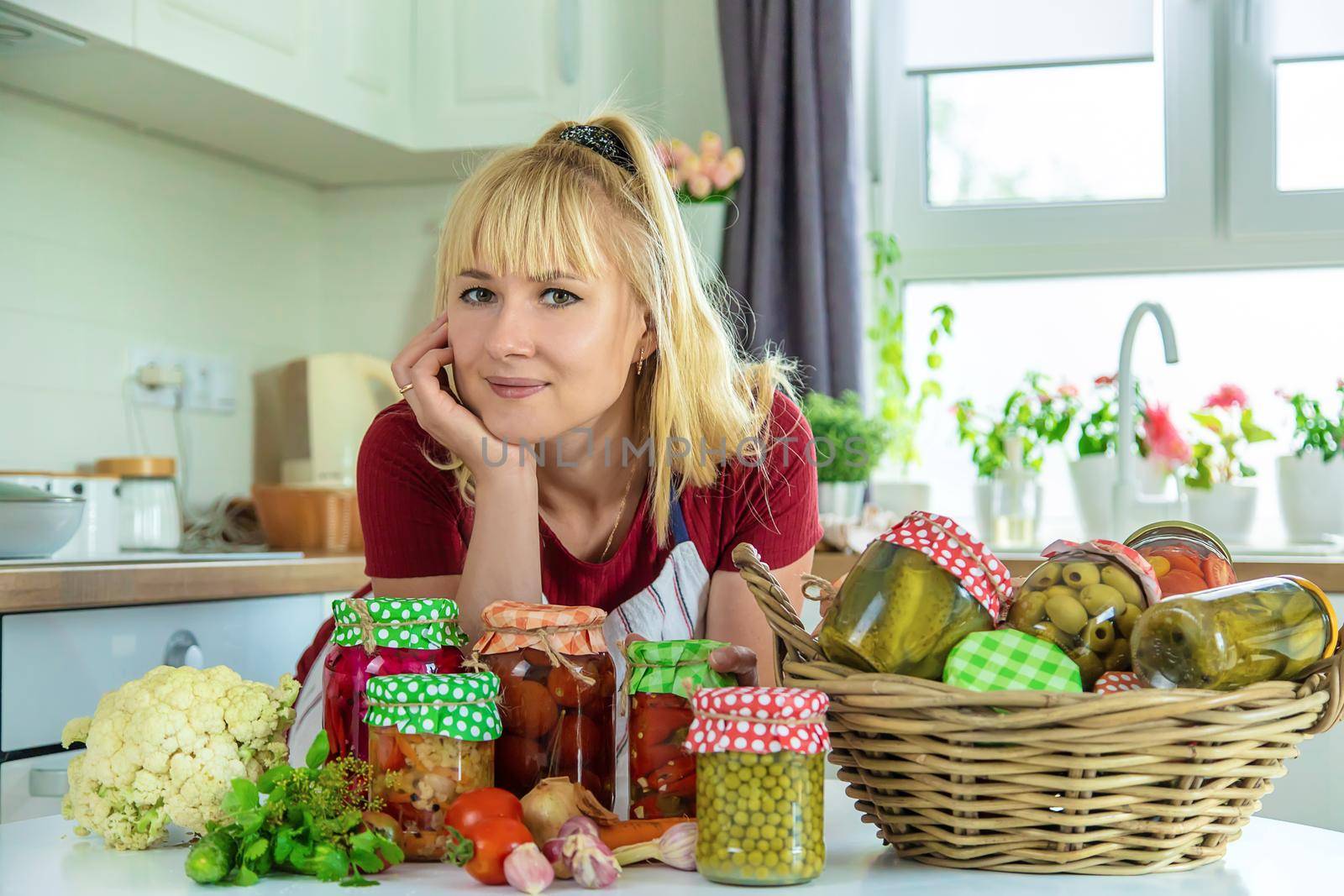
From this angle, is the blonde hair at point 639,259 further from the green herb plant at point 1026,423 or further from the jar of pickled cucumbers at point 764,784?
the green herb plant at point 1026,423

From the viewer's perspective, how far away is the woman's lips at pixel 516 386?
3.92 feet

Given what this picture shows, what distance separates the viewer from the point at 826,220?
8.45ft

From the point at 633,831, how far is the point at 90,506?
161 cm

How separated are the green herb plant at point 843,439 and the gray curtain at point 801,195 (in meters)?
0.15

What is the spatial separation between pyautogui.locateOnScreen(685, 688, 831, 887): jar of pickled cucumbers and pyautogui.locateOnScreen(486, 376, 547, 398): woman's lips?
59 cm

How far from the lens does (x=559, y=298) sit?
3.97 feet

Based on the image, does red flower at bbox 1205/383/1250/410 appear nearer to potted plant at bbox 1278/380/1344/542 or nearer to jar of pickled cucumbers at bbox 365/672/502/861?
potted plant at bbox 1278/380/1344/542

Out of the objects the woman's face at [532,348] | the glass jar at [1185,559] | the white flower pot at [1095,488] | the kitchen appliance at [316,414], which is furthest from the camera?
the kitchen appliance at [316,414]

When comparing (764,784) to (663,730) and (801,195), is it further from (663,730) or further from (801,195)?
(801,195)

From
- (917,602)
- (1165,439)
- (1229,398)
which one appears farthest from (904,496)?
(917,602)

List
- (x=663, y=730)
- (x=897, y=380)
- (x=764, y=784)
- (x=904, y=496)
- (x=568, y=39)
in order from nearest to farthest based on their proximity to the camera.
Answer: (x=764, y=784), (x=663, y=730), (x=568, y=39), (x=904, y=496), (x=897, y=380)

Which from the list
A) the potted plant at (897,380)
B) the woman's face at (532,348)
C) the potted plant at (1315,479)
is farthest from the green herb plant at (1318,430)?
the woman's face at (532,348)

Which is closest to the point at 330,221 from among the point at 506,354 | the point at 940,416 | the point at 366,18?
the point at 366,18

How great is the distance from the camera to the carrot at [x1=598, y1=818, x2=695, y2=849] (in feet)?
2.28
